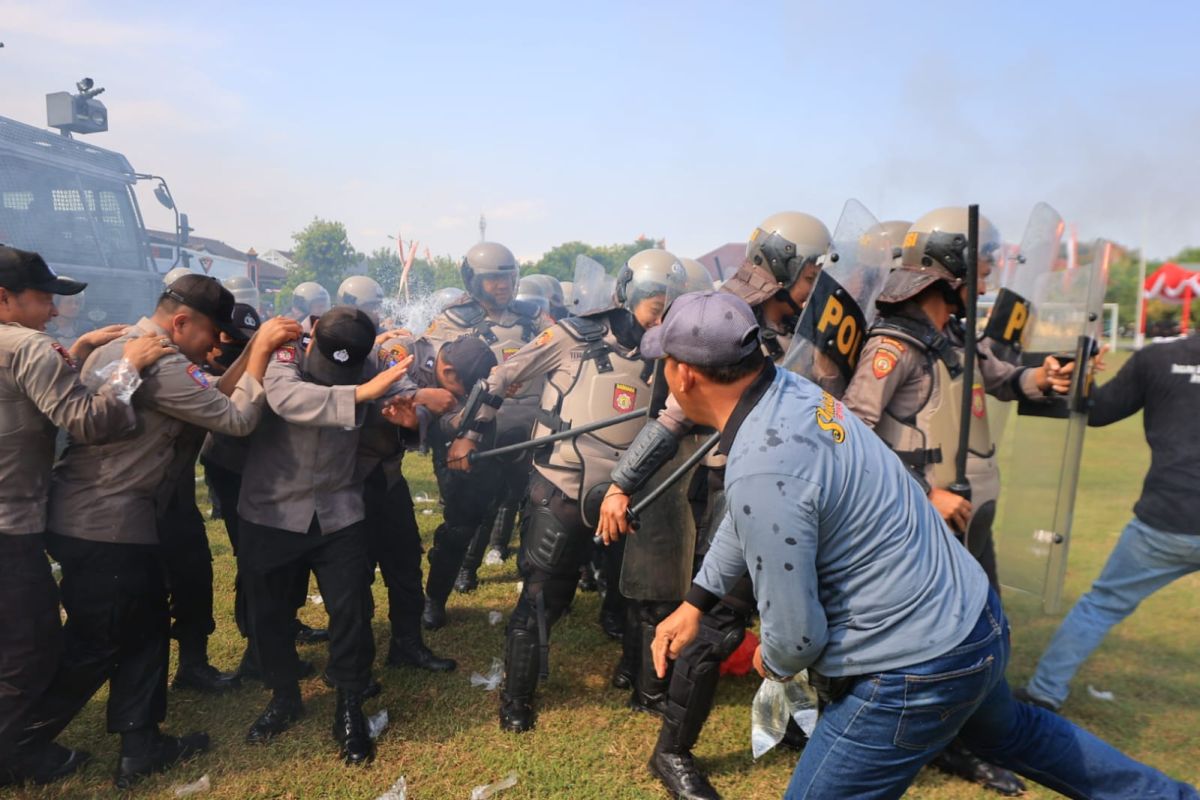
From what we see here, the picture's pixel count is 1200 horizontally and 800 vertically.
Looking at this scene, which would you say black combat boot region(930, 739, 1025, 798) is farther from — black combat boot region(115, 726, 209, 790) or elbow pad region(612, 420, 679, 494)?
black combat boot region(115, 726, 209, 790)

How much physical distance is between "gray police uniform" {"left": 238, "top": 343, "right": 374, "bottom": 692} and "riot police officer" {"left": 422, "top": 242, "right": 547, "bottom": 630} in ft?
3.69

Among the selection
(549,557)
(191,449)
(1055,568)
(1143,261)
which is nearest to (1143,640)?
(1055,568)

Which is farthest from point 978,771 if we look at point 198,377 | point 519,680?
point 198,377

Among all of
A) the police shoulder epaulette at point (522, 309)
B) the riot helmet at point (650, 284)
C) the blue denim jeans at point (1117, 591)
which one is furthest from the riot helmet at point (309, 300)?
the blue denim jeans at point (1117, 591)

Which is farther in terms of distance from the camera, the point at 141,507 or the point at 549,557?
the point at 549,557

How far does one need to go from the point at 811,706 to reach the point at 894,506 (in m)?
0.78

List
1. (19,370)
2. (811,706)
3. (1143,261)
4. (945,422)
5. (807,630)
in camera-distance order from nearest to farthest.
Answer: (807,630)
(811,706)
(19,370)
(945,422)
(1143,261)

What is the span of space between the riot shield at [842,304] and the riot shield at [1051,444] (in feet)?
A: 2.96

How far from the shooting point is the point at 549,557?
3572mm

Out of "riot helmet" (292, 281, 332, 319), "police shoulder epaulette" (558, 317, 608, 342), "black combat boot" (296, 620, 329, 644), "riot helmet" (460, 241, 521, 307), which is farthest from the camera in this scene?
"riot helmet" (292, 281, 332, 319)

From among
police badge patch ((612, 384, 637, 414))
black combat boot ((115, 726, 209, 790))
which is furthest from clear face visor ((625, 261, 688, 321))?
black combat boot ((115, 726, 209, 790))

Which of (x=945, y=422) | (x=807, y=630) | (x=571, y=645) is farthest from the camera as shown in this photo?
(x=571, y=645)

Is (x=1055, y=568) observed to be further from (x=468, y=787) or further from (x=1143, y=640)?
(x=468, y=787)

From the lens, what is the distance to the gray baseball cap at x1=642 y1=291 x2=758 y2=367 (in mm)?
1894
